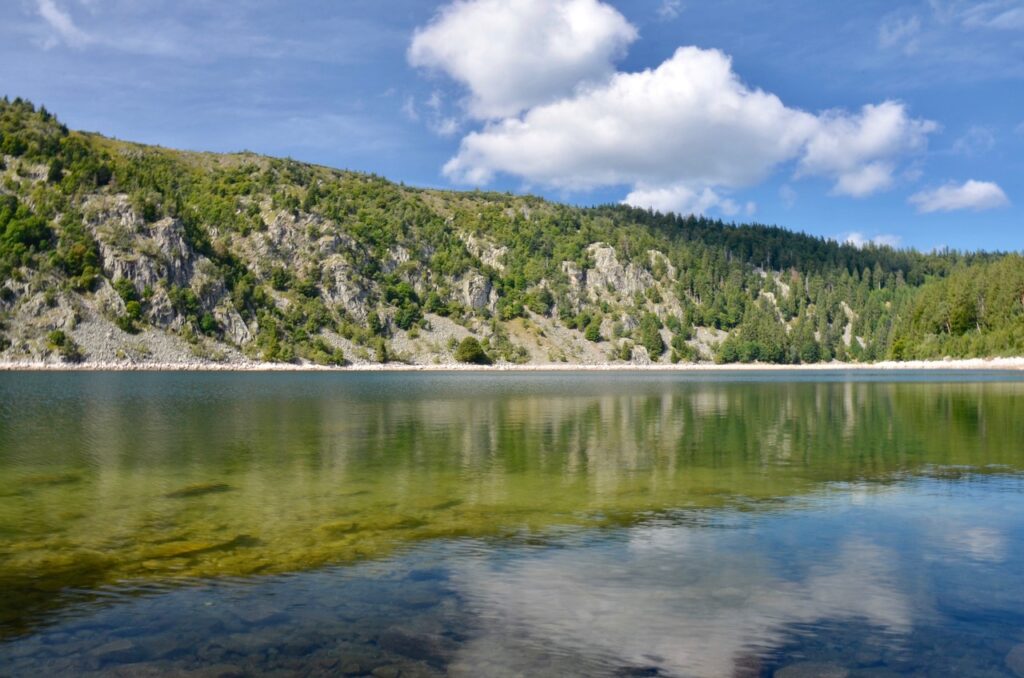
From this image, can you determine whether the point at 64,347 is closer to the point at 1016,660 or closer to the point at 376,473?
the point at 376,473

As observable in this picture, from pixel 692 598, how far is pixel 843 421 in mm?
41928

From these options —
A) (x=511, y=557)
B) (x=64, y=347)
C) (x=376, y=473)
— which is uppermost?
(x=64, y=347)

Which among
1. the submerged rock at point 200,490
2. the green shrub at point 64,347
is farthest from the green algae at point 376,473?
the green shrub at point 64,347

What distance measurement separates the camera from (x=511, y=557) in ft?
55.1

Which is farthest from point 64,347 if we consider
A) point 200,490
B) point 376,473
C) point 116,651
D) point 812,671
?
point 812,671

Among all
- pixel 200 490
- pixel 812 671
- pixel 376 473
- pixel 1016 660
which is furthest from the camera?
pixel 376 473

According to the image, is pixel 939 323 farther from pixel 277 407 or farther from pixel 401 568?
pixel 401 568

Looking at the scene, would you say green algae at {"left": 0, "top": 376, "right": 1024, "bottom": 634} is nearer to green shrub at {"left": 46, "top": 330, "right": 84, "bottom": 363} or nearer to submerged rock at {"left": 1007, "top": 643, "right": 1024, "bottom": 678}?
submerged rock at {"left": 1007, "top": 643, "right": 1024, "bottom": 678}

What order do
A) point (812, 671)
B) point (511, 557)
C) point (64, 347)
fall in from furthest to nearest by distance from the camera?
point (64, 347), point (511, 557), point (812, 671)

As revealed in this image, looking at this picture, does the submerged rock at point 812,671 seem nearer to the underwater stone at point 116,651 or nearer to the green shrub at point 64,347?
the underwater stone at point 116,651

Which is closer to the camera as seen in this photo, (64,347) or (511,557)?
(511,557)

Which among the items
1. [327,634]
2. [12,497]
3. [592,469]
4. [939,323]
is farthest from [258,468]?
[939,323]

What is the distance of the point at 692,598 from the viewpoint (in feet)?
45.8

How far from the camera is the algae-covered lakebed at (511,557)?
11414 mm
